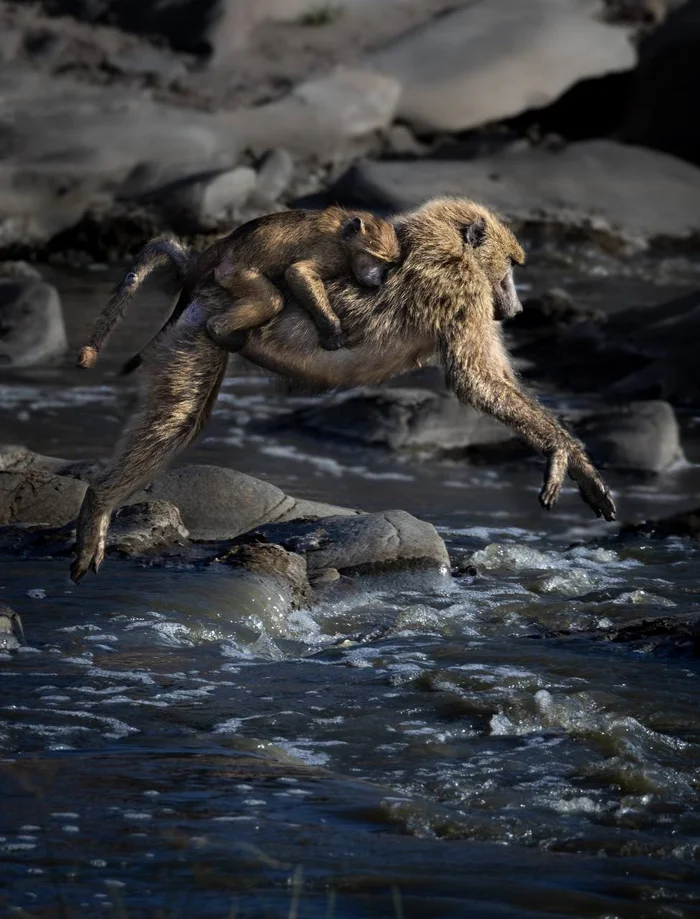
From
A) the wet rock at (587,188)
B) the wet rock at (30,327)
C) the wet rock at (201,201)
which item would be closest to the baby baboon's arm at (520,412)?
the wet rock at (30,327)

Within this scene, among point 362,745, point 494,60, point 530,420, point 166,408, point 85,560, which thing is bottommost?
point 85,560

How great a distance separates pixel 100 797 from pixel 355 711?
1208 millimetres

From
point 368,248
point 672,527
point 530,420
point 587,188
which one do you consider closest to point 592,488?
point 530,420

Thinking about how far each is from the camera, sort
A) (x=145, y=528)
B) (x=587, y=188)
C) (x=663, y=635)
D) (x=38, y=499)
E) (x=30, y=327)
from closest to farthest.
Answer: (x=663, y=635)
(x=145, y=528)
(x=38, y=499)
(x=30, y=327)
(x=587, y=188)

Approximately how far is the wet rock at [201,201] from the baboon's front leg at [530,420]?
10560 millimetres

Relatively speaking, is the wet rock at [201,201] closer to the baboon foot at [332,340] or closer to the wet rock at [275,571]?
the wet rock at [275,571]

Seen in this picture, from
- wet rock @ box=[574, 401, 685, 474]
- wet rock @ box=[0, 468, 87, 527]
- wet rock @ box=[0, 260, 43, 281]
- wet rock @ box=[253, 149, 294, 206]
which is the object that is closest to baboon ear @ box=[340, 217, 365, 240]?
wet rock @ box=[0, 468, 87, 527]

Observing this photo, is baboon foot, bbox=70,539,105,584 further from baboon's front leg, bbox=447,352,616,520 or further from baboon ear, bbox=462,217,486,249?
baboon ear, bbox=462,217,486,249

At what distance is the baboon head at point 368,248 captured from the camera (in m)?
6.43

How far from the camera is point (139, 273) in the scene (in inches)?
264

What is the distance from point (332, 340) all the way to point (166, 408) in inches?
27.0

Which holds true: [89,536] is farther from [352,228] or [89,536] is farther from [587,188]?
[587,188]

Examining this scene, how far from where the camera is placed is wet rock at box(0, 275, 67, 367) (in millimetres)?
12859

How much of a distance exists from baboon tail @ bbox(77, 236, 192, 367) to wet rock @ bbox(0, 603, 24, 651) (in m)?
1.05
